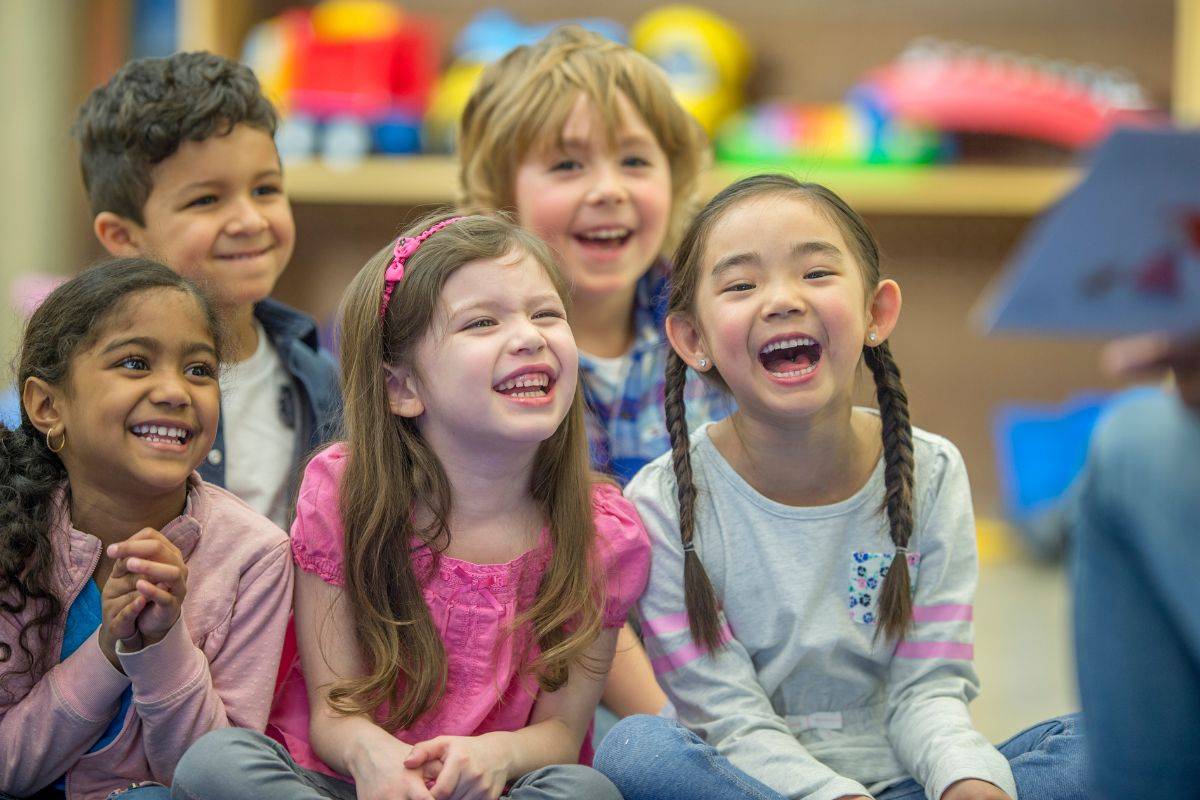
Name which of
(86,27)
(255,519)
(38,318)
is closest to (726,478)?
(255,519)

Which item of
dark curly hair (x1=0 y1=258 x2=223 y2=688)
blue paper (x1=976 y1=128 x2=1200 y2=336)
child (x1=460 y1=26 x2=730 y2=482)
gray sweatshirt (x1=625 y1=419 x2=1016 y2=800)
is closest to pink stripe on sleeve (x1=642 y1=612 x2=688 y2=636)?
gray sweatshirt (x1=625 y1=419 x2=1016 y2=800)

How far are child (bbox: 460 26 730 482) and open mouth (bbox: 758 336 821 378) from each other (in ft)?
1.13

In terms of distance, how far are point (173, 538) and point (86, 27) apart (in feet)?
9.01

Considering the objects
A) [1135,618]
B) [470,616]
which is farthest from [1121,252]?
[470,616]

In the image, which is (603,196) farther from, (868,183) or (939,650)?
(868,183)

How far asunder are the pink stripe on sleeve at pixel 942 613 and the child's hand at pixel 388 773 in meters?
0.46

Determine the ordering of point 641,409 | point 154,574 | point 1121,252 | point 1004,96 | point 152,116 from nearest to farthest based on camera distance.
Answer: point 1121,252 → point 154,574 → point 152,116 → point 641,409 → point 1004,96

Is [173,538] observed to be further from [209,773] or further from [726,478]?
[726,478]

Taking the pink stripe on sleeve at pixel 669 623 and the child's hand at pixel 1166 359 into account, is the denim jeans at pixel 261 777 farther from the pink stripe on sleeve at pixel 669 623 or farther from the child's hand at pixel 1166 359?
the child's hand at pixel 1166 359

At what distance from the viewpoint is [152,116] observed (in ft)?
5.02

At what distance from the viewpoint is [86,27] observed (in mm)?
3609

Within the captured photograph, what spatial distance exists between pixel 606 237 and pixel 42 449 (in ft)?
2.32

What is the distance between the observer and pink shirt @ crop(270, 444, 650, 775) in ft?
4.16

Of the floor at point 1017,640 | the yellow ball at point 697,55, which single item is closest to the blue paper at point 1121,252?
the floor at point 1017,640
